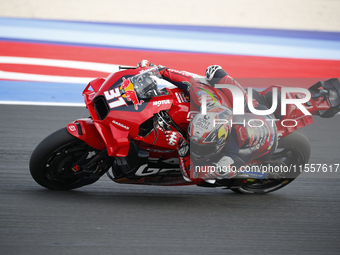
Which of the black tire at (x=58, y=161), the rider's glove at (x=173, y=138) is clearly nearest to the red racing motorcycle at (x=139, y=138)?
the black tire at (x=58, y=161)

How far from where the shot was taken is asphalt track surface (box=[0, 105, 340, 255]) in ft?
8.39

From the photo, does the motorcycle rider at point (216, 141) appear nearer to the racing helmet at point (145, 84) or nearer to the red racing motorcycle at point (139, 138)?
the red racing motorcycle at point (139, 138)

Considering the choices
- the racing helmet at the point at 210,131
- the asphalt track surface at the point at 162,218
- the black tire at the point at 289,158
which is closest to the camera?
the asphalt track surface at the point at 162,218

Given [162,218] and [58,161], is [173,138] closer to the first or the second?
[162,218]

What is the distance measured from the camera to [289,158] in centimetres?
340

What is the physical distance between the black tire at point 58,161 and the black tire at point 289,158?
1.47 meters

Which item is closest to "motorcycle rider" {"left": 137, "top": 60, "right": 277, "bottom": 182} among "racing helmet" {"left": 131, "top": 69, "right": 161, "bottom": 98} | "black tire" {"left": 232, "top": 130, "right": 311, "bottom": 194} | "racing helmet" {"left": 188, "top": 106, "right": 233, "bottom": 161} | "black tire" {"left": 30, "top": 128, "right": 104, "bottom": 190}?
"racing helmet" {"left": 188, "top": 106, "right": 233, "bottom": 161}

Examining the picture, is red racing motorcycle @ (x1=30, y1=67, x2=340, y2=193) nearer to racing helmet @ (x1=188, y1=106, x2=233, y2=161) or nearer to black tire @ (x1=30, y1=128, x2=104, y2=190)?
black tire @ (x1=30, y1=128, x2=104, y2=190)

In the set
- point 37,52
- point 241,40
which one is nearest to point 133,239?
point 37,52

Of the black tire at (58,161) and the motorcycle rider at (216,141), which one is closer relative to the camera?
the motorcycle rider at (216,141)

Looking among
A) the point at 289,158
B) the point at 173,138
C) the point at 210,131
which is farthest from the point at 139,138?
the point at 289,158

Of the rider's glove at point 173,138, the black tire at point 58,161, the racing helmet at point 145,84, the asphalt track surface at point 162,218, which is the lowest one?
the asphalt track surface at point 162,218

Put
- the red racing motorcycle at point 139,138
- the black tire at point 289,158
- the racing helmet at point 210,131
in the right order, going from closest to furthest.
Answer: the racing helmet at point 210,131 < the red racing motorcycle at point 139,138 < the black tire at point 289,158

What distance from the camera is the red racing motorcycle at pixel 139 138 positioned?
2.80 m
